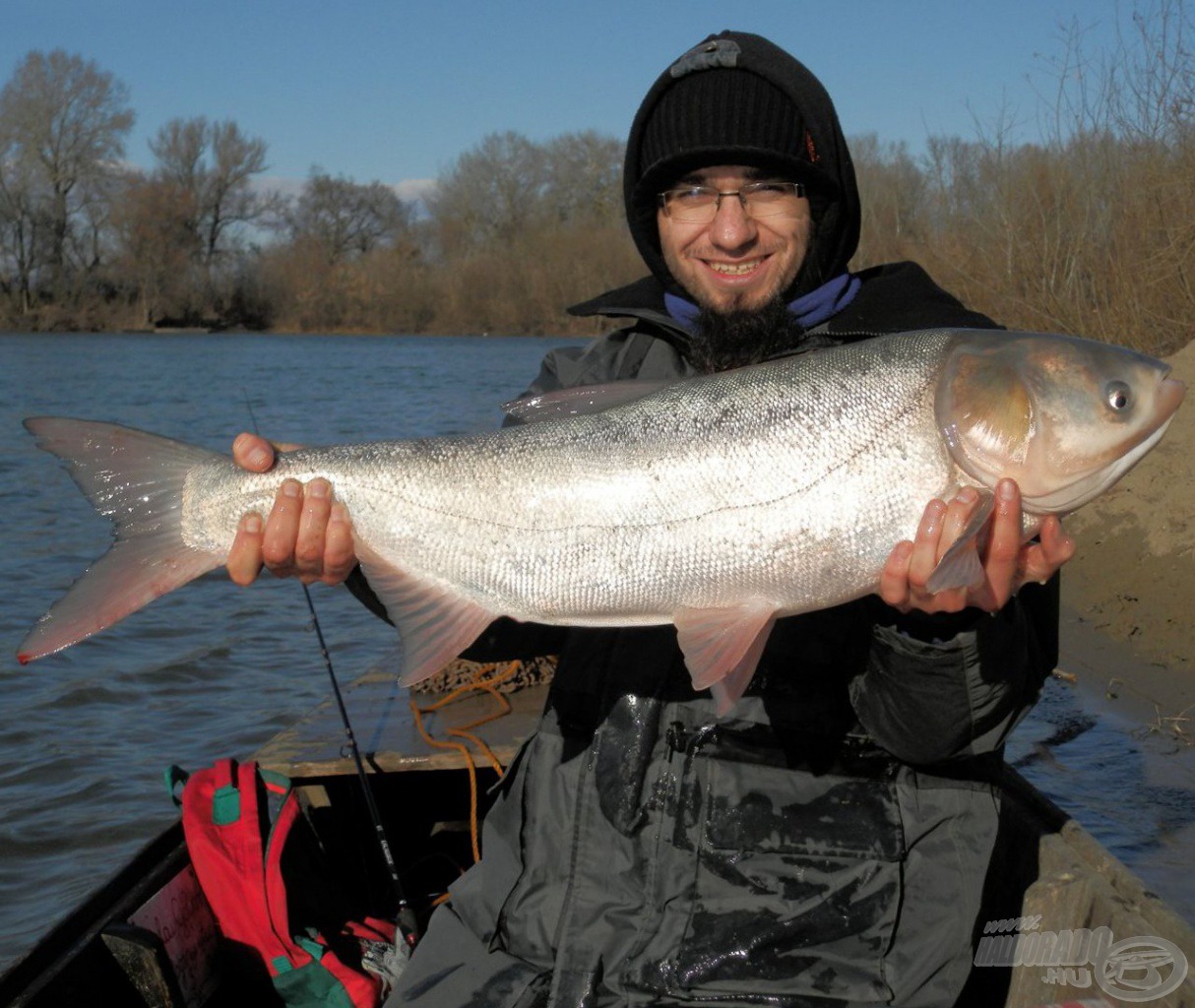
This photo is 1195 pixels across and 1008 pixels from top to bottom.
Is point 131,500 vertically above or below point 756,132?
below

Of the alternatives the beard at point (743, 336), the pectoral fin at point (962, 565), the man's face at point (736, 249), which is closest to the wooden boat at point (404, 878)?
the pectoral fin at point (962, 565)

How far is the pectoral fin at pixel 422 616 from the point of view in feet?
9.29

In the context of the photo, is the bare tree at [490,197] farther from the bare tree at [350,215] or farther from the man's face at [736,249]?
the man's face at [736,249]

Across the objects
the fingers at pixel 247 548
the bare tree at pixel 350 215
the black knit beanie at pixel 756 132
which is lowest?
the fingers at pixel 247 548

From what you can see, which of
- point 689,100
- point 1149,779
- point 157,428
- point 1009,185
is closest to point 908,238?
point 1009,185

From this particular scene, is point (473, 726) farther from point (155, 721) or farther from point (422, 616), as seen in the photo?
point (155, 721)

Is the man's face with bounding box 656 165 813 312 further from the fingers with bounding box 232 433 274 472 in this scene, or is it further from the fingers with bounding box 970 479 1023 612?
the fingers with bounding box 232 433 274 472

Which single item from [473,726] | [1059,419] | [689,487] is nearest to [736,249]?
[689,487]

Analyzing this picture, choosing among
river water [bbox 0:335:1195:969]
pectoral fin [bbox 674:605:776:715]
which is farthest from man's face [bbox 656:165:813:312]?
river water [bbox 0:335:1195:969]

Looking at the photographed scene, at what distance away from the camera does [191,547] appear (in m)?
2.89

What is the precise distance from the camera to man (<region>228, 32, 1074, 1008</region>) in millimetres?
2588

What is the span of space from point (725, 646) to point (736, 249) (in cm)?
124

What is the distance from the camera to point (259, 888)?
3.54 m

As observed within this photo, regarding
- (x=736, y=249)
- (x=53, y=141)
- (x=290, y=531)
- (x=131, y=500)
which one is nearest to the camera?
(x=290, y=531)
